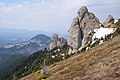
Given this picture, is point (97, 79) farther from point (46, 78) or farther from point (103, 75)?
point (46, 78)

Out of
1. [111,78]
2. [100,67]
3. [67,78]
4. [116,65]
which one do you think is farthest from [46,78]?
[111,78]

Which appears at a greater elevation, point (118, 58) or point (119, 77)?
point (118, 58)

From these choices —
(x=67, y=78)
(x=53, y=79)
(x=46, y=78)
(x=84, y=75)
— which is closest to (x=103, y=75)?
(x=84, y=75)

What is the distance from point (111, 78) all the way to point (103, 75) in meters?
2.72

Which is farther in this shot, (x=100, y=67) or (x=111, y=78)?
(x=100, y=67)

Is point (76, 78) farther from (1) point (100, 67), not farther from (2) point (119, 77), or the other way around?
(2) point (119, 77)

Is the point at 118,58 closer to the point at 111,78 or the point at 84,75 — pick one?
the point at 84,75

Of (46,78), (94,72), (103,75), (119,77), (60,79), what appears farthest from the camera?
(46,78)

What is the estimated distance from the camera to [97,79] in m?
36.3

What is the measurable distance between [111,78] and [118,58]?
467 inches

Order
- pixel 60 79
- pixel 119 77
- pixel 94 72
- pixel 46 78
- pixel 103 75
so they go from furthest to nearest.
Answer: pixel 46 78, pixel 60 79, pixel 94 72, pixel 103 75, pixel 119 77

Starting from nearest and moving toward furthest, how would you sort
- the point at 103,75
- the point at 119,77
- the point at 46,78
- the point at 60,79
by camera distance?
the point at 119,77 < the point at 103,75 < the point at 60,79 < the point at 46,78

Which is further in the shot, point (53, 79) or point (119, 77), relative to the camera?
point (53, 79)

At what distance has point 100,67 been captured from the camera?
43.6 m
